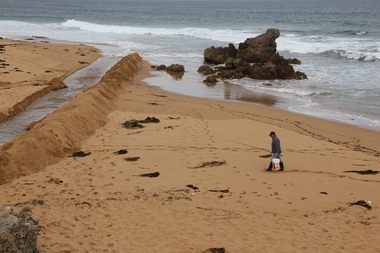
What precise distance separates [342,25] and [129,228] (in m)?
59.4

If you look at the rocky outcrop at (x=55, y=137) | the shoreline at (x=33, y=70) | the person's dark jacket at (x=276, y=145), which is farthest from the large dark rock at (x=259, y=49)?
the person's dark jacket at (x=276, y=145)

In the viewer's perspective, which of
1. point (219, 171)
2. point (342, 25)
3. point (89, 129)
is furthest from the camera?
point (342, 25)

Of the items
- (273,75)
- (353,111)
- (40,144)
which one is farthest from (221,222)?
(273,75)

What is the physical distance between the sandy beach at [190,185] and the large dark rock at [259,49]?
51.7 ft

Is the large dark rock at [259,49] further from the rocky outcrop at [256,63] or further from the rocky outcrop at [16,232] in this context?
the rocky outcrop at [16,232]

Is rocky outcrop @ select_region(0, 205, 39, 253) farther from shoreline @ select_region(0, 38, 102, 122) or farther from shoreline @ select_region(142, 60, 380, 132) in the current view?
shoreline @ select_region(142, 60, 380, 132)

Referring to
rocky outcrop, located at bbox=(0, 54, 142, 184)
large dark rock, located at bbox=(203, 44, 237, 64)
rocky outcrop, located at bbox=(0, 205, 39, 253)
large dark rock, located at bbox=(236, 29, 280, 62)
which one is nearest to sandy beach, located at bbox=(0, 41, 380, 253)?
rocky outcrop, located at bbox=(0, 54, 142, 184)

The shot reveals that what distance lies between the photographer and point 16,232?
4.32 metres

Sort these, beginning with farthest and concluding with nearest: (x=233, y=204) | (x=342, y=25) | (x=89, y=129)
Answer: (x=342, y=25)
(x=89, y=129)
(x=233, y=204)

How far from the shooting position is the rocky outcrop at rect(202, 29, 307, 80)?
22391 mm

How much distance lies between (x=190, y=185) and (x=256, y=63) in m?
18.1

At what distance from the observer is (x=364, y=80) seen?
21.2 m

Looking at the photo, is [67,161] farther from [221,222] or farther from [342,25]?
[342,25]

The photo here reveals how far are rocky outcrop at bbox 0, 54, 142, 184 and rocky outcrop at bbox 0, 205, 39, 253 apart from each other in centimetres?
317
